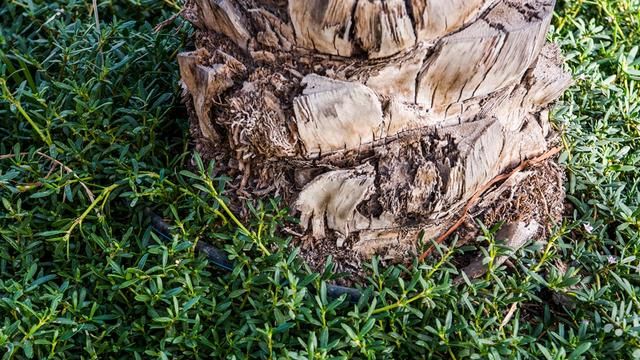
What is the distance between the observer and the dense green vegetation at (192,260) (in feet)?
6.70

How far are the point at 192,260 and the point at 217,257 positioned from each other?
0.12 m

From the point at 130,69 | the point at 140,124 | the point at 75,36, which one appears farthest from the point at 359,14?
the point at 75,36

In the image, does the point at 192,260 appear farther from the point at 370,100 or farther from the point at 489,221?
the point at 489,221

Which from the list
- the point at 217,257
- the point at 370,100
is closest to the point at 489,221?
the point at 370,100

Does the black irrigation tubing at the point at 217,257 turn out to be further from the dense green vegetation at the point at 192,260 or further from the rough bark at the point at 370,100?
the rough bark at the point at 370,100

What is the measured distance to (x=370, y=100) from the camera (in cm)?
195

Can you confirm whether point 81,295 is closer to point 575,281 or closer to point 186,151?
point 186,151

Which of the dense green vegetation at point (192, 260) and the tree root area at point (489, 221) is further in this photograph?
the tree root area at point (489, 221)

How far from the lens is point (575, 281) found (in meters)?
2.14

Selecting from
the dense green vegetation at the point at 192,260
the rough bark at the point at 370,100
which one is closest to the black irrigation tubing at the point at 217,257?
the dense green vegetation at the point at 192,260

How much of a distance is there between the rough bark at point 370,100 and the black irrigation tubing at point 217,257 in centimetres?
14

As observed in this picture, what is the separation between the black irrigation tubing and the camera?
2.19 metres

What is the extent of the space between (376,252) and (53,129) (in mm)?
1254

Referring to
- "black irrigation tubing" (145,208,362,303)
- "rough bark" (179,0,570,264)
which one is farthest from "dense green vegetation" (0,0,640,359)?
"rough bark" (179,0,570,264)
